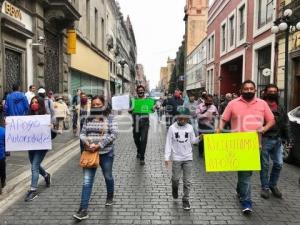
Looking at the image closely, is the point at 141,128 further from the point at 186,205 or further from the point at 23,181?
the point at 186,205

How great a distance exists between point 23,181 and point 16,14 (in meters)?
7.94

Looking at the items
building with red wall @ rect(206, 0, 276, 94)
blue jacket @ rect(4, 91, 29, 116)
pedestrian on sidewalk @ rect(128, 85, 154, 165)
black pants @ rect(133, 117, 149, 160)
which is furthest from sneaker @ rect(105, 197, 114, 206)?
building with red wall @ rect(206, 0, 276, 94)

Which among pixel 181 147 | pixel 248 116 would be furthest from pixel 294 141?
pixel 181 147

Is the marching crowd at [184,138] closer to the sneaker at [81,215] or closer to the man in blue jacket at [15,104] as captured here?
the sneaker at [81,215]

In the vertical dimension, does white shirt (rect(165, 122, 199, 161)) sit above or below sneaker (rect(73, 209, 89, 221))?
above

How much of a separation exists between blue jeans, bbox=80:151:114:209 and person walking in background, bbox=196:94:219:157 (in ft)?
16.3

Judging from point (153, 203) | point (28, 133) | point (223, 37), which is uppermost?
point (223, 37)

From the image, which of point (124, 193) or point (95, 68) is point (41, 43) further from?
point (95, 68)

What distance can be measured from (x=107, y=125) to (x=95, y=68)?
2626cm

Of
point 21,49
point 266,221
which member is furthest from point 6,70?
point 266,221

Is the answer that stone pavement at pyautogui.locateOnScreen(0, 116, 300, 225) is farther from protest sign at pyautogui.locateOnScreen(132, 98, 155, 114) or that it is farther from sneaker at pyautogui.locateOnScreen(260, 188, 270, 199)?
protest sign at pyautogui.locateOnScreen(132, 98, 155, 114)

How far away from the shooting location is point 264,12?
64.8 feet

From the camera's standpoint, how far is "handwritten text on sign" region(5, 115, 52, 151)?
628 cm

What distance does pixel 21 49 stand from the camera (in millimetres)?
14023
